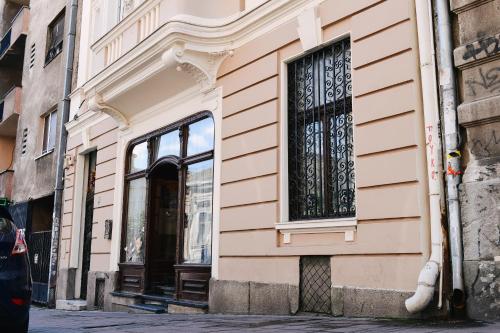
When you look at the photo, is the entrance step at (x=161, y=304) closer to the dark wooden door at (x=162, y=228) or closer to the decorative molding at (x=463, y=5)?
the dark wooden door at (x=162, y=228)

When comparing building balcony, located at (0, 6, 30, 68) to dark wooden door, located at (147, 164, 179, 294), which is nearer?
dark wooden door, located at (147, 164, 179, 294)

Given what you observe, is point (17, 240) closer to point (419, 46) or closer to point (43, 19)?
point (419, 46)

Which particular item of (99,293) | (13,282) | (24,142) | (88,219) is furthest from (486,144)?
(24,142)

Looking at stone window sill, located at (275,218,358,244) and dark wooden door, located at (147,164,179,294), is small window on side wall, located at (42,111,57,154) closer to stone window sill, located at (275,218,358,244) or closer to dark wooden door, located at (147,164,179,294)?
dark wooden door, located at (147,164,179,294)

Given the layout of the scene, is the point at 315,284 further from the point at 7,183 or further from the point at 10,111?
the point at 10,111

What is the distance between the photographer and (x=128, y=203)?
12.1 meters

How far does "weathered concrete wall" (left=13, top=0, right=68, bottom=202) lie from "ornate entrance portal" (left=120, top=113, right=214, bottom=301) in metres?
5.18

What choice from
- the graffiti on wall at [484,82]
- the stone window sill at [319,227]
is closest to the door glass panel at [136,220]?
the stone window sill at [319,227]

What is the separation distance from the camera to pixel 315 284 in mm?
7133

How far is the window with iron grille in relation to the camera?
7.19 meters

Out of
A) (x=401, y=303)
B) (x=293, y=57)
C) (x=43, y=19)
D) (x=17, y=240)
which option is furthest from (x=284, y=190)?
(x=43, y=19)

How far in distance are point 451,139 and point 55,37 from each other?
14.9 metres

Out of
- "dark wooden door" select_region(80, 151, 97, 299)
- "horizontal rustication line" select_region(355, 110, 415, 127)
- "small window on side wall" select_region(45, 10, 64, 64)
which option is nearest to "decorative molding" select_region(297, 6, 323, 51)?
"horizontal rustication line" select_region(355, 110, 415, 127)

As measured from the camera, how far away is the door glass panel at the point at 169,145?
10688 mm
